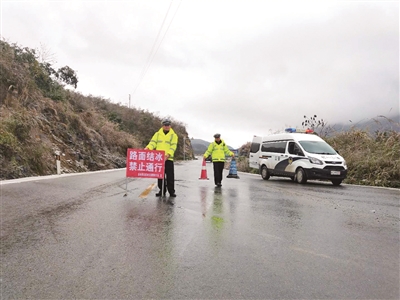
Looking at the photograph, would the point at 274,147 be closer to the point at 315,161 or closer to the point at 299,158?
the point at 299,158

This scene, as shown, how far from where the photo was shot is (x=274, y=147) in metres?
16.0

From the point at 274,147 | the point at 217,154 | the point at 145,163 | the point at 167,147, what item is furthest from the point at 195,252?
the point at 274,147

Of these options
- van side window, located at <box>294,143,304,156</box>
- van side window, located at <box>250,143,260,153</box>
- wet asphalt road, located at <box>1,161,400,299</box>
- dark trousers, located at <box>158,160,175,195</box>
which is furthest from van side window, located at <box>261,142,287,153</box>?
wet asphalt road, located at <box>1,161,400,299</box>

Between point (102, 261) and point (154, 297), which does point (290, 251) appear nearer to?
point (154, 297)

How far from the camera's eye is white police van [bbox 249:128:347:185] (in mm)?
12797

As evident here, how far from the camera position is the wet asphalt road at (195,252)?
9.86 feet

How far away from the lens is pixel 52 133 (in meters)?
22.0

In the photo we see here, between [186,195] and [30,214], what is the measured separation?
3.73m

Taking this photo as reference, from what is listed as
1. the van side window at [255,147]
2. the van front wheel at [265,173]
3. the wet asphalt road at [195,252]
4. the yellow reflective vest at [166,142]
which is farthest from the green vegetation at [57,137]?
the wet asphalt road at [195,252]

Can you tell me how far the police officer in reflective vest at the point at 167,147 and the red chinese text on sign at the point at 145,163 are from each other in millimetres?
135

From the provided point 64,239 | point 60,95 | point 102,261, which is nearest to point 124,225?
point 64,239

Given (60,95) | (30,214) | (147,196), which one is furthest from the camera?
(60,95)

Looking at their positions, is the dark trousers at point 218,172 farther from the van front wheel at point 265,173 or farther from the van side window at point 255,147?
the van side window at point 255,147

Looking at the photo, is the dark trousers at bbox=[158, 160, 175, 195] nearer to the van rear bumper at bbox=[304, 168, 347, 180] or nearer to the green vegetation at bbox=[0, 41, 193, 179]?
the van rear bumper at bbox=[304, 168, 347, 180]
